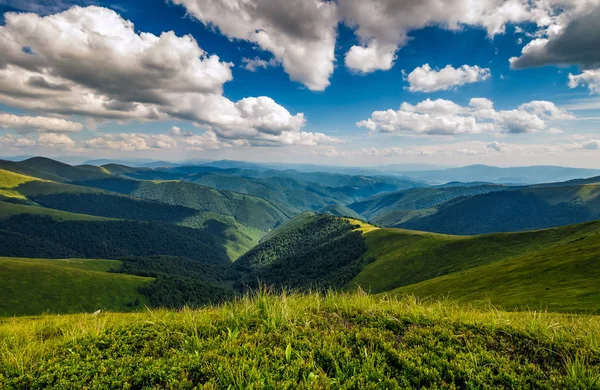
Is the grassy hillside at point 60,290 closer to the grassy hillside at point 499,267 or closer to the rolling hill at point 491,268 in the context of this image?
the rolling hill at point 491,268

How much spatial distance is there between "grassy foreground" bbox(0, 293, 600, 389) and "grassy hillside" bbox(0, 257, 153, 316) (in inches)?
5796

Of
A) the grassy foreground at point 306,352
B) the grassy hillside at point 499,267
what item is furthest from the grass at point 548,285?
the grassy foreground at point 306,352

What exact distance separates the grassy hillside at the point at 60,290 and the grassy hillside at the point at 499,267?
133472 mm

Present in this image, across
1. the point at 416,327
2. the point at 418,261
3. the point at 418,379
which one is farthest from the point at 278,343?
the point at 418,261

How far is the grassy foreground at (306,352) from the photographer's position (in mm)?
6766

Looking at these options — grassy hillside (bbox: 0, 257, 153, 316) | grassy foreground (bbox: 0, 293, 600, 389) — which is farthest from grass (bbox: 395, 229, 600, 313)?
grassy hillside (bbox: 0, 257, 153, 316)

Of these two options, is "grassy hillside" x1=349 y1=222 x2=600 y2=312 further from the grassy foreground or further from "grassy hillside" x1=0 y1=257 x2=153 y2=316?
"grassy hillside" x1=0 y1=257 x2=153 y2=316

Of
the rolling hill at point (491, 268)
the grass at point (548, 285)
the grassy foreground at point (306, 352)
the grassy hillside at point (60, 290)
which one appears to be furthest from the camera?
the grassy hillside at point (60, 290)

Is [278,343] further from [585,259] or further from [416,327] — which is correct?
[585,259]

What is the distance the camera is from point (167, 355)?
318 inches

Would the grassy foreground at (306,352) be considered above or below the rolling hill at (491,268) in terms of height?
above

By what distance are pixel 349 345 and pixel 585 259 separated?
53254mm

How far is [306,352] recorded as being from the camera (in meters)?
7.84

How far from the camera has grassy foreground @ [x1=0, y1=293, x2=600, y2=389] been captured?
677 centimetres
